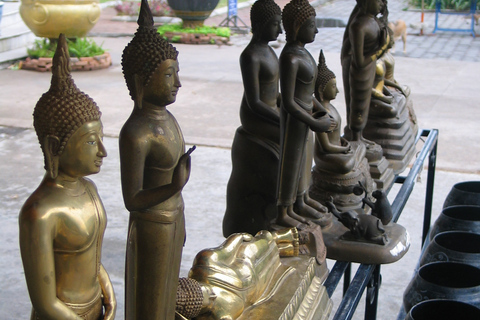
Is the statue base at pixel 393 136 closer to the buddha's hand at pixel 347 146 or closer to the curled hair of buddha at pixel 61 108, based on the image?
the buddha's hand at pixel 347 146

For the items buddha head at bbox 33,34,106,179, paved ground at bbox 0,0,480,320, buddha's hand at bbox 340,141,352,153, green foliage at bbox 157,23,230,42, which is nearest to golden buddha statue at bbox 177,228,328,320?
buddha head at bbox 33,34,106,179

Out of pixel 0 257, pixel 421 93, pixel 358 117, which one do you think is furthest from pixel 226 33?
pixel 358 117

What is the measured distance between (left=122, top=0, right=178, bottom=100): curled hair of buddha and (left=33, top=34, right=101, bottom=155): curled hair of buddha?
131mm

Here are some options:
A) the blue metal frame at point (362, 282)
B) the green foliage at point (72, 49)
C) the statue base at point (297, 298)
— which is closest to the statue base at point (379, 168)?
the blue metal frame at point (362, 282)

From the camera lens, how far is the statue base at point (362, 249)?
1.84 metres

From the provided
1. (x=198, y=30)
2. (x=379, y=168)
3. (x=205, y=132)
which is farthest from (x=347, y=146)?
(x=198, y=30)

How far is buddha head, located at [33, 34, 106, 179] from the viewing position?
0.98 m

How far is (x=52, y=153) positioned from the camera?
1.00 meters

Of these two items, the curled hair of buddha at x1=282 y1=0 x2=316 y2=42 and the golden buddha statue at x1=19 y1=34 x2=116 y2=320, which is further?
the curled hair of buddha at x1=282 y1=0 x2=316 y2=42

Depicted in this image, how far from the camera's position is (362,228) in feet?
6.13

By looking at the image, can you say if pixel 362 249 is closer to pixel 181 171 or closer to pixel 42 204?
pixel 181 171

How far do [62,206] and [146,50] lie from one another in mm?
293

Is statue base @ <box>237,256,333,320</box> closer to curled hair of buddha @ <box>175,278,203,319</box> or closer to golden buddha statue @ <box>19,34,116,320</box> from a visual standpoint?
curled hair of buddha @ <box>175,278,203,319</box>

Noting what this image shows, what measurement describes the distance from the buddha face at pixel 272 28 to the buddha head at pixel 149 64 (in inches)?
27.0
